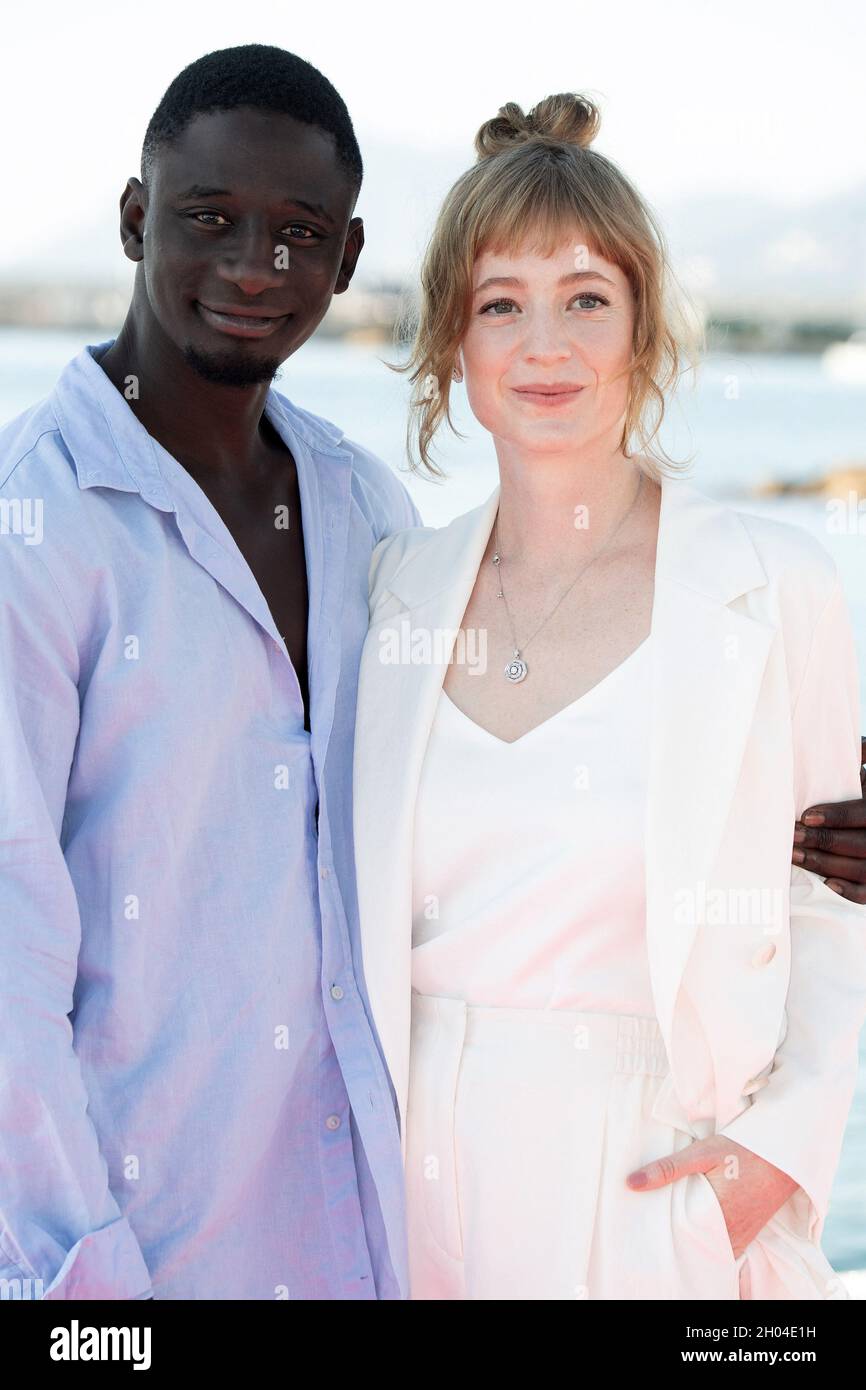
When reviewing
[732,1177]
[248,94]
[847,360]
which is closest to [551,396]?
[248,94]

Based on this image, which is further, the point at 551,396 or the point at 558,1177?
the point at 551,396

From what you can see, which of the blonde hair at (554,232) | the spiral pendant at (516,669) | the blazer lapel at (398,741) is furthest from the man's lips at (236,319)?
the spiral pendant at (516,669)

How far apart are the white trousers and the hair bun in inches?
50.8

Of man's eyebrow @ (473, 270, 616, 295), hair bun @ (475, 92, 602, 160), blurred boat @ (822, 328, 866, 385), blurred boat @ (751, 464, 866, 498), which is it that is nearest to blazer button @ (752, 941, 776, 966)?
man's eyebrow @ (473, 270, 616, 295)

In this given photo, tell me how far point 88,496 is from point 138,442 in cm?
12

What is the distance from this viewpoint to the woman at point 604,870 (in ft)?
6.57

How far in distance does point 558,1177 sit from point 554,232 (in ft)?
4.38

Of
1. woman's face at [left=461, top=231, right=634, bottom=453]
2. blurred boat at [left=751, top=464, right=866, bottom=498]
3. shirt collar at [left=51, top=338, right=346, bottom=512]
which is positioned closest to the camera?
shirt collar at [left=51, top=338, right=346, bottom=512]

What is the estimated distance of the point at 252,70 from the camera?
2018 mm

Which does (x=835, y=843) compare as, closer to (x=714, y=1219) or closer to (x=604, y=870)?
(x=604, y=870)

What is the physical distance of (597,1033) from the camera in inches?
79.7

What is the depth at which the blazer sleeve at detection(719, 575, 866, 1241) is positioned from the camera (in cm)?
205

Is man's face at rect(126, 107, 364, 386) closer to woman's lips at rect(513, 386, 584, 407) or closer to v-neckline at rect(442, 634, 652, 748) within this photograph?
woman's lips at rect(513, 386, 584, 407)
